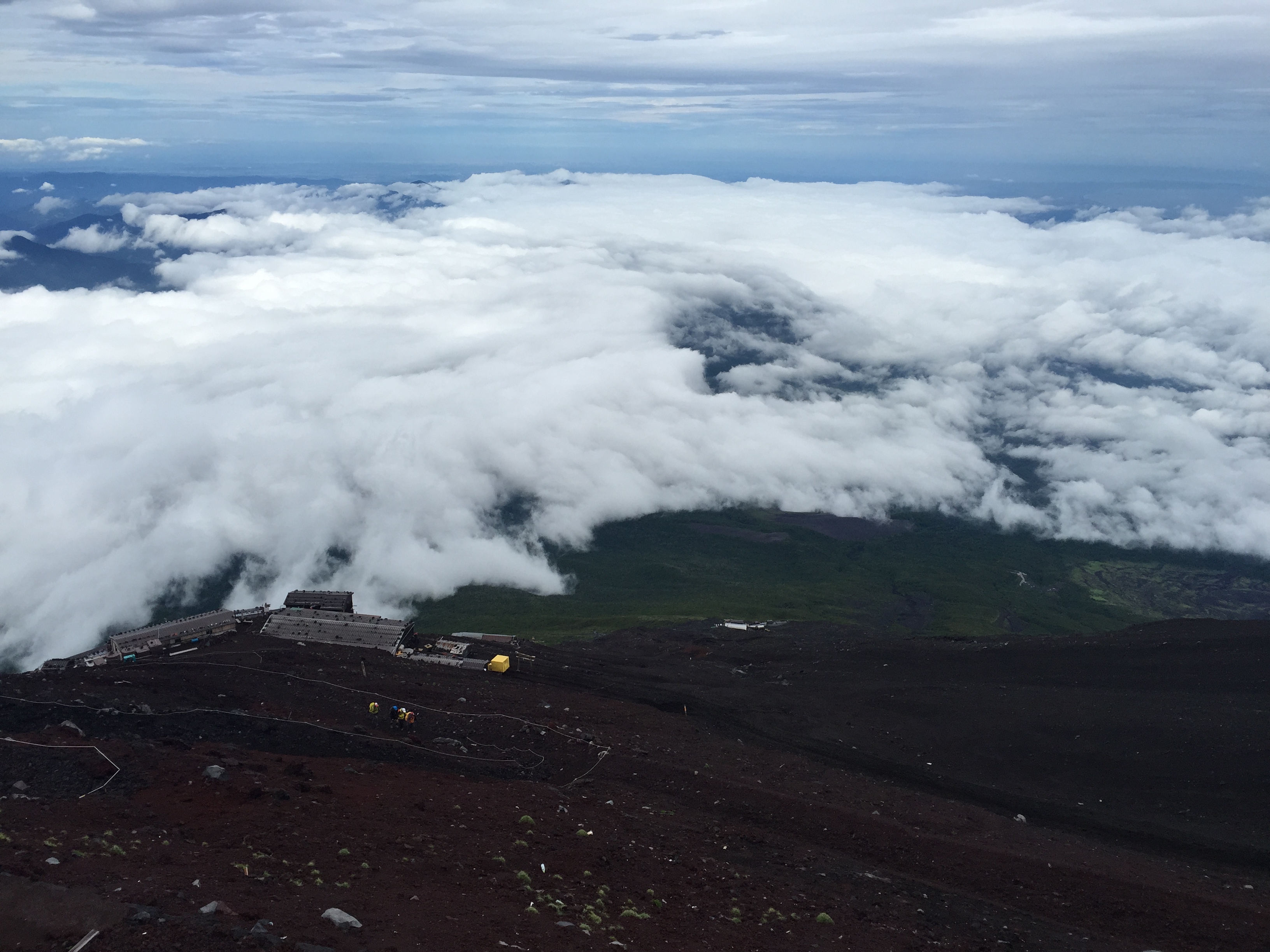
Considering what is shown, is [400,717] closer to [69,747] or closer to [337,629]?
[69,747]

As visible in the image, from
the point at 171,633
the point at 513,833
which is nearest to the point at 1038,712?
the point at 513,833

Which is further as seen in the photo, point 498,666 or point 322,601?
point 322,601

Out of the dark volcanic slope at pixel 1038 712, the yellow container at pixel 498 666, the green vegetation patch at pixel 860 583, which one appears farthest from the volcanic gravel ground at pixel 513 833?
the green vegetation patch at pixel 860 583

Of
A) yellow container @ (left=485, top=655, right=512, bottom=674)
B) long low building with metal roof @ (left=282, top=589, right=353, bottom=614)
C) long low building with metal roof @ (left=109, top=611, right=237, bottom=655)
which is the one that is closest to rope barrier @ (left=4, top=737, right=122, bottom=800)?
long low building with metal roof @ (left=109, top=611, right=237, bottom=655)

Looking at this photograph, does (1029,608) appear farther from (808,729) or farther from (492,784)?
(492,784)

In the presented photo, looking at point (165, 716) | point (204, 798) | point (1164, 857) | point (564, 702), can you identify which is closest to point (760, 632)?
point (564, 702)

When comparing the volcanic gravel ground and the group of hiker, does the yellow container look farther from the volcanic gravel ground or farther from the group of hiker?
the group of hiker

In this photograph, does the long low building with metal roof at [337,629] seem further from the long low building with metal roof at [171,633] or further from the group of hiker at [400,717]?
the group of hiker at [400,717]
